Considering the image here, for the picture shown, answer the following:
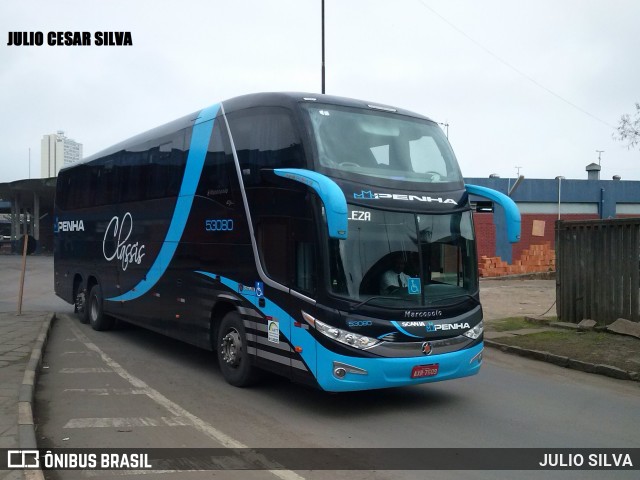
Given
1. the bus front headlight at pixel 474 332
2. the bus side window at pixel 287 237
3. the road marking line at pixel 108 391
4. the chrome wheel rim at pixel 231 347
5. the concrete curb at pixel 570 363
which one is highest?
the bus side window at pixel 287 237

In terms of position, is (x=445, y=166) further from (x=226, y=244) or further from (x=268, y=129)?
(x=226, y=244)

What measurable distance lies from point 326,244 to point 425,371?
6.29ft

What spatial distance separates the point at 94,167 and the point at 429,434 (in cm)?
1073

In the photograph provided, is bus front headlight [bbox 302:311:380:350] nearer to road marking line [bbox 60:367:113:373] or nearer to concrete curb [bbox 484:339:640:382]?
road marking line [bbox 60:367:113:373]

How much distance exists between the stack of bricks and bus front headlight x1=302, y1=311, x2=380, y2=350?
2393cm

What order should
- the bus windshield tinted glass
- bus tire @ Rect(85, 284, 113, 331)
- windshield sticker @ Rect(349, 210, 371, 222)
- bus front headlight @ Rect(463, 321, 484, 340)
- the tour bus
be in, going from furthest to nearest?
bus tire @ Rect(85, 284, 113, 331) < bus front headlight @ Rect(463, 321, 484, 340) < the bus windshield tinted glass < windshield sticker @ Rect(349, 210, 371, 222) < the tour bus

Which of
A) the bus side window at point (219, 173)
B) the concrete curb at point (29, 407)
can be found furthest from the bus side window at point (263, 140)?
→ the concrete curb at point (29, 407)

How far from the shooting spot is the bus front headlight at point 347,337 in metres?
6.80

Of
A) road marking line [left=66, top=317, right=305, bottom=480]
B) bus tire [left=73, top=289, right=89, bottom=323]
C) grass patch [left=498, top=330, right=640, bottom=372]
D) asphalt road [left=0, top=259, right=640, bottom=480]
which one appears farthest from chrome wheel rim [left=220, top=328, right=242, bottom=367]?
bus tire [left=73, top=289, right=89, bottom=323]

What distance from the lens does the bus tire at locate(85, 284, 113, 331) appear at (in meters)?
13.8

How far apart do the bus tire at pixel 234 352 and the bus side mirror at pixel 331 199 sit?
2598 mm

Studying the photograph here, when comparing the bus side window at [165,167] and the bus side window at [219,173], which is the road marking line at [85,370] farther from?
the bus side window at [219,173]

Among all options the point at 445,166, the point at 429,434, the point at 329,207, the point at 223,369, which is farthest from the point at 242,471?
the point at 445,166

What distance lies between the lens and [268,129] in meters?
7.97
